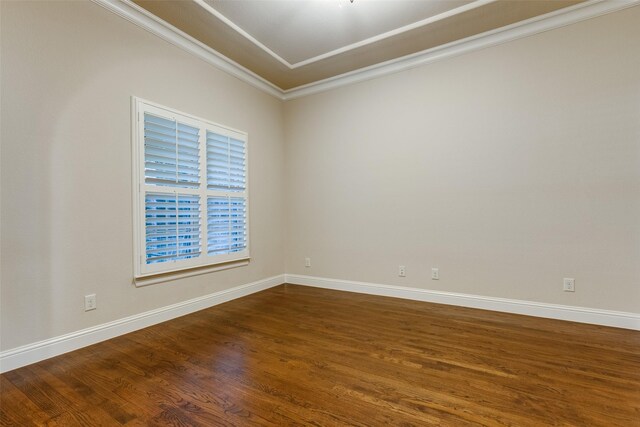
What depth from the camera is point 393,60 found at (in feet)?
12.1

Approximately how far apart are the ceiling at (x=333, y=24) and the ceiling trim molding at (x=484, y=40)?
0.07 meters

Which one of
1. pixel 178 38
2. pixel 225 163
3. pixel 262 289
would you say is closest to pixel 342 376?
pixel 262 289

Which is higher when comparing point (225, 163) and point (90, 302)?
point (225, 163)

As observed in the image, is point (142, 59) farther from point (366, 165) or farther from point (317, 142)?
point (366, 165)

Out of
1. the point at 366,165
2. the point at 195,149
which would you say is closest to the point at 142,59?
the point at 195,149

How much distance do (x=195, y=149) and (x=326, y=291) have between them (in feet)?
8.06

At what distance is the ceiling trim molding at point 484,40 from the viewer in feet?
8.90

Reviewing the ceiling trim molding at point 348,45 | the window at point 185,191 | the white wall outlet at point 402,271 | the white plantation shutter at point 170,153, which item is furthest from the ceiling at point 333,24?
the white wall outlet at point 402,271

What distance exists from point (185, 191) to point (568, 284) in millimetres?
3928

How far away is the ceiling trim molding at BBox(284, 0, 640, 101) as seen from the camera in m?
2.71

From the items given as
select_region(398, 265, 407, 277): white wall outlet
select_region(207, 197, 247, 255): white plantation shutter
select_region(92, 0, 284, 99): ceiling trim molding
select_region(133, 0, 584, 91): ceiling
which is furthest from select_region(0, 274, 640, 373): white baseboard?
select_region(133, 0, 584, 91): ceiling

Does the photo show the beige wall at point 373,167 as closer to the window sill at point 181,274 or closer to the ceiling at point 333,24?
the window sill at point 181,274

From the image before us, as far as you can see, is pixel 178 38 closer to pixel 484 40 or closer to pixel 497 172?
pixel 484 40

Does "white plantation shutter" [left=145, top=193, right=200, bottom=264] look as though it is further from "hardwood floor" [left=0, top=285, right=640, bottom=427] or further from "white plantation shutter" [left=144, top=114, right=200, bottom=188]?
"hardwood floor" [left=0, top=285, right=640, bottom=427]
